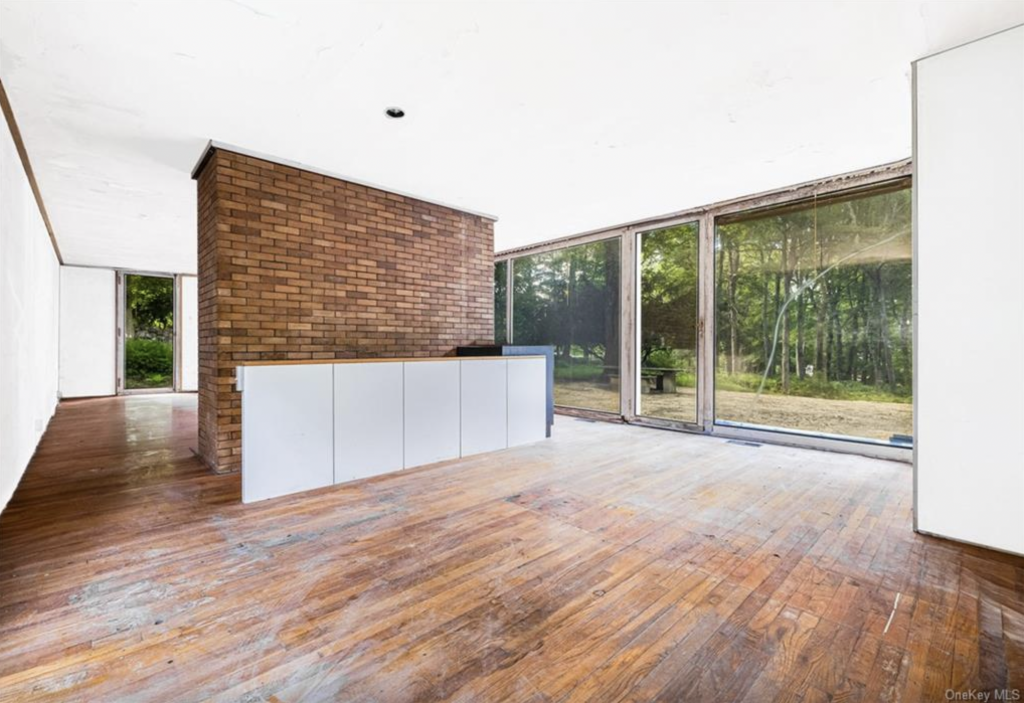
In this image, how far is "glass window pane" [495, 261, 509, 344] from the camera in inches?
329

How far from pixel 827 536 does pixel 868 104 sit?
118 inches

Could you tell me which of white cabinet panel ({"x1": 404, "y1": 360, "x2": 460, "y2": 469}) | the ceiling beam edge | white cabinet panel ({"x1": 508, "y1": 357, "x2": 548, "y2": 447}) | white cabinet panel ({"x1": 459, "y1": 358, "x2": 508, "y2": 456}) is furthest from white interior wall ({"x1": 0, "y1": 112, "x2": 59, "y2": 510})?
white cabinet panel ({"x1": 508, "y1": 357, "x2": 548, "y2": 447})

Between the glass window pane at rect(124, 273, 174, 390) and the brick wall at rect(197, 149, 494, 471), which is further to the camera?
the glass window pane at rect(124, 273, 174, 390)

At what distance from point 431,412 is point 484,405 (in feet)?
2.19

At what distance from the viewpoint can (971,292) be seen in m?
2.51

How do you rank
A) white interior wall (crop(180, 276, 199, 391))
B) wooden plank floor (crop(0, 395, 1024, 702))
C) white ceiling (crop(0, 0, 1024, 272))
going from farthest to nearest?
white interior wall (crop(180, 276, 199, 391)) < white ceiling (crop(0, 0, 1024, 272)) < wooden plank floor (crop(0, 395, 1024, 702))

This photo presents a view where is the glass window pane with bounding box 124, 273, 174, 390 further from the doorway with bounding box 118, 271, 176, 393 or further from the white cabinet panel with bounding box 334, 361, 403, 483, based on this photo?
the white cabinet panel with bounding box 334, 361, 403, 483

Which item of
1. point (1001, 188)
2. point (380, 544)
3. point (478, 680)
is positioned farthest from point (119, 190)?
point (1001, 188)

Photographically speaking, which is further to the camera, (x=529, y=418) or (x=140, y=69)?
(x=529, y=418)

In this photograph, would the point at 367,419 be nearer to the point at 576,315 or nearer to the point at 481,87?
the point at 481,87

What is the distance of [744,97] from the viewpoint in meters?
3.07

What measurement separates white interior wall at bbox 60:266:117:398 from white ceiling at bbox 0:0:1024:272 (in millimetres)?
5798

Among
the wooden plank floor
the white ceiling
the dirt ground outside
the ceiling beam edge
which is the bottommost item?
the wooden plank floor

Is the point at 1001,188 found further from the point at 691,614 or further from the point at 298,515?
the point at 298,515
